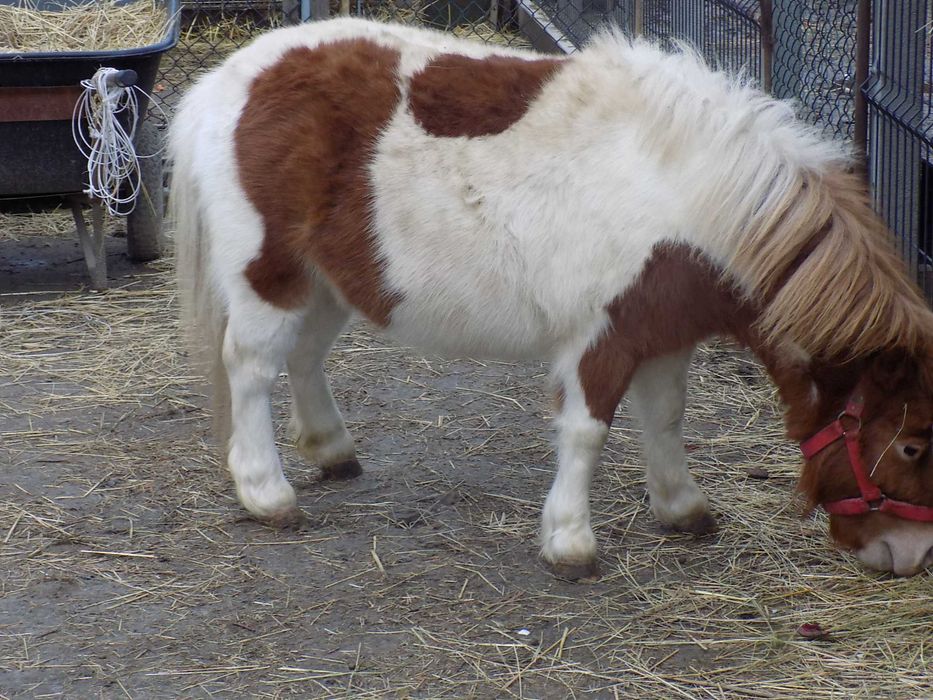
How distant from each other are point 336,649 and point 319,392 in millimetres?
1140

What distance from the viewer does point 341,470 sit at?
4.04 meters

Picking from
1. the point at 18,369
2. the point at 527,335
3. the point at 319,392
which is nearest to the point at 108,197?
the point at 18,369

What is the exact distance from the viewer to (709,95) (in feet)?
10.2

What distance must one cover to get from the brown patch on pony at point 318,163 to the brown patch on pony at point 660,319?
669mm

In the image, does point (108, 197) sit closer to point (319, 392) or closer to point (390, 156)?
point (319, 392)

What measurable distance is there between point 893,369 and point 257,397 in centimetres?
186

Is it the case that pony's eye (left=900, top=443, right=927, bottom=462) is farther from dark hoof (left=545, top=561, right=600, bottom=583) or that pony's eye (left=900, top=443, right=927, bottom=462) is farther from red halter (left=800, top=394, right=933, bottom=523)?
dark hoof (left=545, top=561, right=600, bottom=583)

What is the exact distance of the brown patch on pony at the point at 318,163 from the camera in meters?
3.37

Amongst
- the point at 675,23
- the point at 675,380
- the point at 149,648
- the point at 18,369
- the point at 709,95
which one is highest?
the point at 709,95

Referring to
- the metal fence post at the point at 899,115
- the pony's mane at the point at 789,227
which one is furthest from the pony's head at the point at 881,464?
the metal fence post at the point at 899,115

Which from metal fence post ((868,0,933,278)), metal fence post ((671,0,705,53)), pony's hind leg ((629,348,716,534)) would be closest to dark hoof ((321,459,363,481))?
pony's hind leg ((629,348,716,534))

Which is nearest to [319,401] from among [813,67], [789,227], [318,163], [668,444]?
[318,163]

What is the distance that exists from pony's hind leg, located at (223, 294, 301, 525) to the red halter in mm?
1586

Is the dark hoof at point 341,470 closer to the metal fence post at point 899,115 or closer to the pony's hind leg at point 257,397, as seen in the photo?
the pony's hind leg at point 257,397
